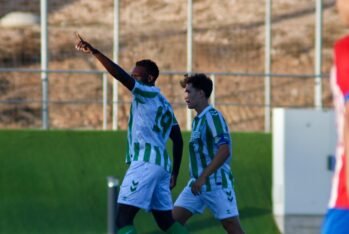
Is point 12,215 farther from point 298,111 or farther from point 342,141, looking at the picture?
point 342,141

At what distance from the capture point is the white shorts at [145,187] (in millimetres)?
10250

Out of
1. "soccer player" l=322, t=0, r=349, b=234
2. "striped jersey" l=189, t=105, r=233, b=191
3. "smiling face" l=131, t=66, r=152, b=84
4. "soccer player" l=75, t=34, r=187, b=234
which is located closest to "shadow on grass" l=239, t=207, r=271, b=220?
"striped jersey" l=189, t=105, r=233, b=191

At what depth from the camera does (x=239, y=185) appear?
1423 centimetres

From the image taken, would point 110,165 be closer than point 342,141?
No

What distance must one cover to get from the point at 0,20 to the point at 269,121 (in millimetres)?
8515

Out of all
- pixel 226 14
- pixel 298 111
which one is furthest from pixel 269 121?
pixel 226 14

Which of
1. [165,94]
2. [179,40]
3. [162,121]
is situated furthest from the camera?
[179,40]

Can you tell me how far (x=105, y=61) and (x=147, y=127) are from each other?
96 centimetres

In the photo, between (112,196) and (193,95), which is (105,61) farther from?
(112,196)

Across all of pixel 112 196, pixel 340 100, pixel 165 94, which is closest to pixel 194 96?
pixel 112 196

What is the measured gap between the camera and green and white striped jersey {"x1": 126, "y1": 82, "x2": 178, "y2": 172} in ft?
33.8

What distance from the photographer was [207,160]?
10906 mm

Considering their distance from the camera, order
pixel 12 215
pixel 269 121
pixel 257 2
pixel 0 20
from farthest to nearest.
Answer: pixel 257 2 → pixel 0 20 → pixel 269 121 → pixel 12 215

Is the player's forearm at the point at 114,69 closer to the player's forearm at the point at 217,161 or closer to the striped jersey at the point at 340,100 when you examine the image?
the player's forearm at the point at 217,161
